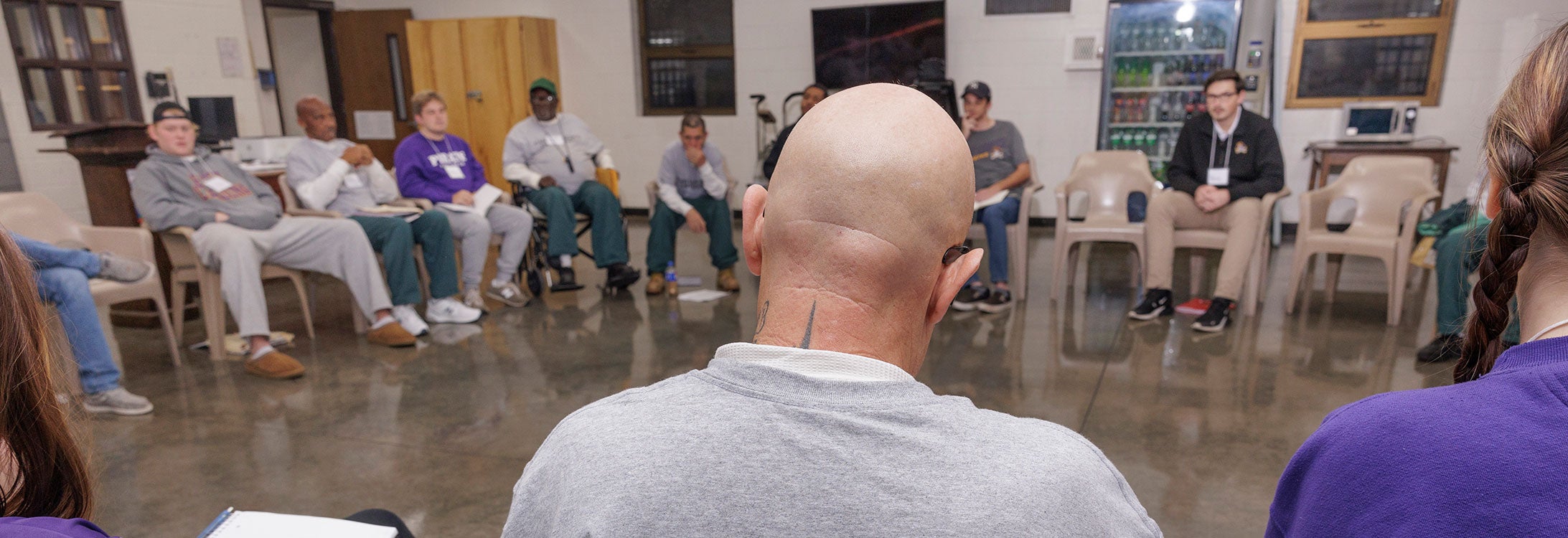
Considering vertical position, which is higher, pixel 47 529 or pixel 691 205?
pixel 47 529

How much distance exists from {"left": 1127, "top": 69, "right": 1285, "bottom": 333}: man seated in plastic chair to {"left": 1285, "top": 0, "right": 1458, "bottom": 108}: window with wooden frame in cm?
226

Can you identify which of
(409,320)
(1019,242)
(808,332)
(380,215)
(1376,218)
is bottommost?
(409,320)

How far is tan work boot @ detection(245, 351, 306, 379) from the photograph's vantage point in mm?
3254

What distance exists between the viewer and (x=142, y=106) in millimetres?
5582

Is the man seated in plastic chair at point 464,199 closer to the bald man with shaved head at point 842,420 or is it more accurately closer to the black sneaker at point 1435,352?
the bald man with shaved head at point 842,420

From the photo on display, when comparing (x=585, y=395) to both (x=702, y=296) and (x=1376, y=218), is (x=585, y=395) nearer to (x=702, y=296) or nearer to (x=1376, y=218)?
(x=702, y=296)

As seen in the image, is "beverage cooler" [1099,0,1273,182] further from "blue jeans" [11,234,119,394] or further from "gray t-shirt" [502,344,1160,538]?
"gray t-shirt" [502,344,1160,538]

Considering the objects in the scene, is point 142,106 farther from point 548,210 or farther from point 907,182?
point 907,182

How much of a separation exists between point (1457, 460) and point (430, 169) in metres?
4.41

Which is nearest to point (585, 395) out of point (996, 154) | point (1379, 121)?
point (996, 154)

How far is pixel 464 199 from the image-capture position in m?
4.36

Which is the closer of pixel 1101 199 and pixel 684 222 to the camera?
pixel 1101 199

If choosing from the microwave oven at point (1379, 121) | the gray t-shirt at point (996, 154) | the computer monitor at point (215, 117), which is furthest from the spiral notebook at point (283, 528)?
the microwave oven at point (1379, 121)

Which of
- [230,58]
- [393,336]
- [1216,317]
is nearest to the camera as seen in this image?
[393,336]
